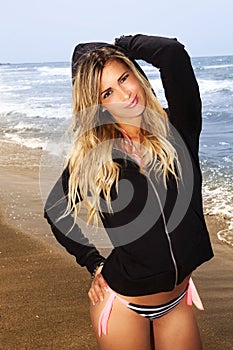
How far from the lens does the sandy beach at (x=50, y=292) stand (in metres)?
3.56

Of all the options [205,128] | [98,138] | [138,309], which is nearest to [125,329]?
[138,309]

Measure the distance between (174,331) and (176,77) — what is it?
3.85ft

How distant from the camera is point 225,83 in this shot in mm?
26984

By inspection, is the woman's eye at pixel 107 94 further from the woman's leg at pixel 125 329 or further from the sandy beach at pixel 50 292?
the sandy beach at pixel 50 292

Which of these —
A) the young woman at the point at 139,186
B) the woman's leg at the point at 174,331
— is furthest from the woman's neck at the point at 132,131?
the woman's leg at the point at 174,331

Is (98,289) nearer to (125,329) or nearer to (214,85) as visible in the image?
(125,329)

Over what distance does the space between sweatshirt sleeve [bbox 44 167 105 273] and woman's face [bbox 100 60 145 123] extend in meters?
0.44

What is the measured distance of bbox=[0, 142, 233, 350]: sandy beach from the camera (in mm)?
3561

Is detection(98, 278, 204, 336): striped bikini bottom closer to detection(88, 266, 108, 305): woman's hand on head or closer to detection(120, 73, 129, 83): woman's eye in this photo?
detection(88, 266, 108, 305): woman's hand on head

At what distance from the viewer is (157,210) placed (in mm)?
2434

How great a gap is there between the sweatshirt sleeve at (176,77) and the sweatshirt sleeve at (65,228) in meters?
0.64

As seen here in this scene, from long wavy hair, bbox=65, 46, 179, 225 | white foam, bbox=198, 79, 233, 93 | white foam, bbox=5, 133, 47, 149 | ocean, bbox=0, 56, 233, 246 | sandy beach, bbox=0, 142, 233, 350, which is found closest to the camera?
long wavy hair, bbox=65, 46, 179, 225

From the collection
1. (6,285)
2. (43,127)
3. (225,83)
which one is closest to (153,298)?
(6,285)

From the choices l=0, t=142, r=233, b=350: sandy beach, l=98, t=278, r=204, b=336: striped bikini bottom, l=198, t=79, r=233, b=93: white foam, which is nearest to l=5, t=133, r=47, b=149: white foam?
l=0, t=142, r=233, b=350: sandy beach
